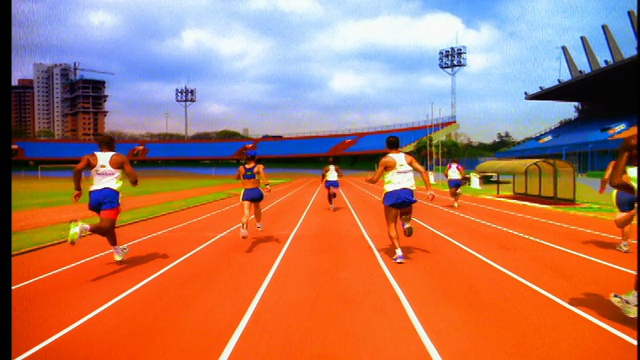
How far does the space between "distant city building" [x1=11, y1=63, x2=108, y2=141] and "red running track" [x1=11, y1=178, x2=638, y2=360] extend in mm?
1950

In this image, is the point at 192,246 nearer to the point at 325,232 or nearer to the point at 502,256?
the point at 325,232

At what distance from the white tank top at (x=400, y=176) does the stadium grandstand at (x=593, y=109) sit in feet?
8.49

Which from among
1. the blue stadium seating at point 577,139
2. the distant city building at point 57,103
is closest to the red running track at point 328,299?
the distant city building at point 57,103

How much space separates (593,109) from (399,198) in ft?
28.3

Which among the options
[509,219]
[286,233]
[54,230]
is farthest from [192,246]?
[509,219]

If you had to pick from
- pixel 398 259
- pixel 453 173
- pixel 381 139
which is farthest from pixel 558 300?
pixel 381 139

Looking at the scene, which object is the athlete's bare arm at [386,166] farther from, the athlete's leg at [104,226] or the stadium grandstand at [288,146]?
the stadium grandstand at [288,146]

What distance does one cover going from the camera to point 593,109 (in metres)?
11.8

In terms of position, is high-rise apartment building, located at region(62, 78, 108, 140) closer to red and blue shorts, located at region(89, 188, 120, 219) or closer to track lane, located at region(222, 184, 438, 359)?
red and blue shorts, located at region(89, 188, 120, 219)

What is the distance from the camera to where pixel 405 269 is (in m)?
6.21

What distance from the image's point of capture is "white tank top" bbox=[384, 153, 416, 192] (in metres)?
6.58

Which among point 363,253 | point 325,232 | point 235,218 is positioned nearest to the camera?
point 363,253

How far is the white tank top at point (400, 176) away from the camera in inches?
259

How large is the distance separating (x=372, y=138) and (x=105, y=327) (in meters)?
67.1
